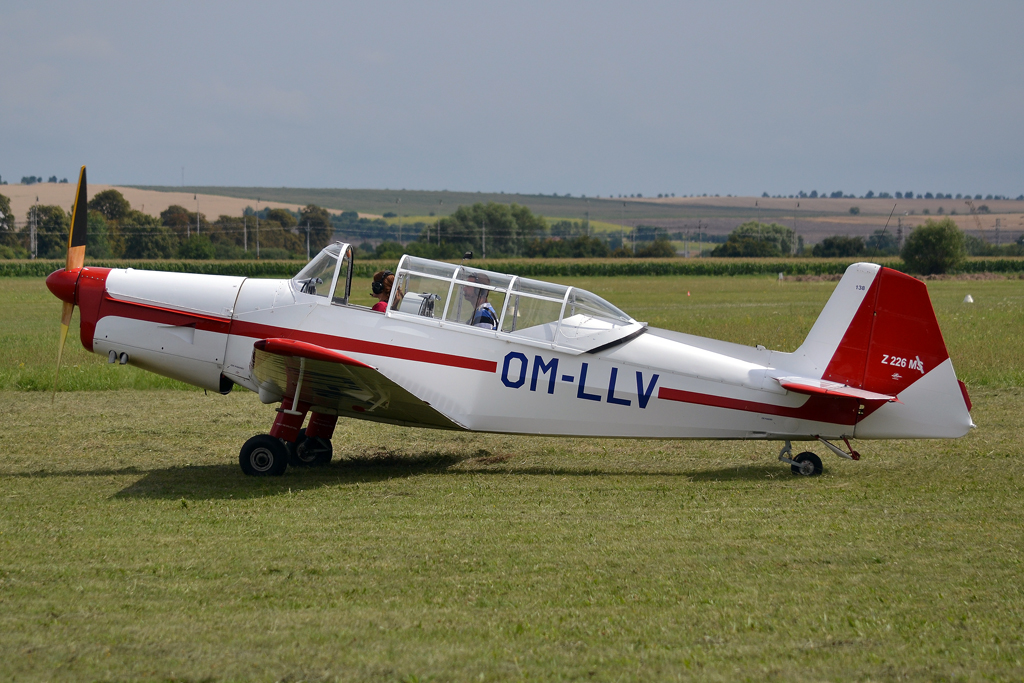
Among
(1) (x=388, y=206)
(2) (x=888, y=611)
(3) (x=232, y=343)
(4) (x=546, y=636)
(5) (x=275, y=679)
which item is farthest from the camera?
(1) (x=388, y=206)

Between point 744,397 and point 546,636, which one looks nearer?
point 546,636

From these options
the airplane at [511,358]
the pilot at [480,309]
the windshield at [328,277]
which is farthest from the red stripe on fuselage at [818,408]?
the windshield at [328,277]

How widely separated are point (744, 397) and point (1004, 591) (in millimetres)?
3337

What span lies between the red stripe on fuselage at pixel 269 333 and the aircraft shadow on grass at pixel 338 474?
3.82 ft

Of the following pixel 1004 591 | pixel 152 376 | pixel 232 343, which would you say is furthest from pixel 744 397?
pixel 152 376

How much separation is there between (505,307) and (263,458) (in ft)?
8.97

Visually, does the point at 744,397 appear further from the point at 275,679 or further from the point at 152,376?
the point at 152,376

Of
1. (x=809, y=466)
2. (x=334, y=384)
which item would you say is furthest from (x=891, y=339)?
(x=334, y=384)

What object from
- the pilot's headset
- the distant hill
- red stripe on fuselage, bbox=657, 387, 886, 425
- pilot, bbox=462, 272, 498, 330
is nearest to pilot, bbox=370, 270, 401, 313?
the pilot's headset

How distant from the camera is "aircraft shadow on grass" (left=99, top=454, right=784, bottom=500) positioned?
7.69 m

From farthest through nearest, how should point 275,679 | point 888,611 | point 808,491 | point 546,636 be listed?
point 808,491 < point 888,611 < point 546,636 < point 275,679

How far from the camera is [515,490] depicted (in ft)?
25.3

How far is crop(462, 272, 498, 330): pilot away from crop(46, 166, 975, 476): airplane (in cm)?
2

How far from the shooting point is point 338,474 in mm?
8664
